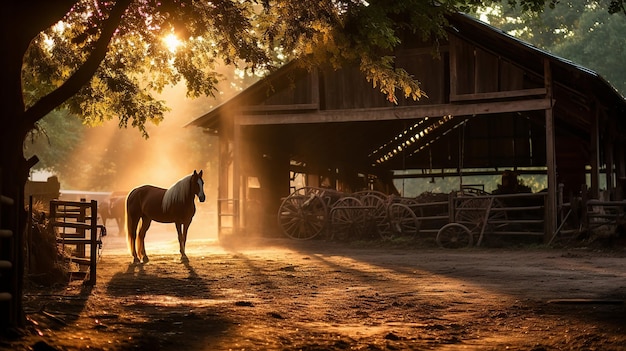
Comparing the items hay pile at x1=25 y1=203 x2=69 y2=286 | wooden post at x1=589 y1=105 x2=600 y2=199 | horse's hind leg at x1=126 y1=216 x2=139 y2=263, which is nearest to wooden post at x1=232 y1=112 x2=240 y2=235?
horse's hind leg at x1=126 y1=216 x2=139 y2=263

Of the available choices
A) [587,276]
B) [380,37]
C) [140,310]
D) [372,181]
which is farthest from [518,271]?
[372,181]

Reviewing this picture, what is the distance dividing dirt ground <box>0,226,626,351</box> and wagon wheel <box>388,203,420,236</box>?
5.65 metres

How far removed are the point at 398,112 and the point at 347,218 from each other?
11.1ft

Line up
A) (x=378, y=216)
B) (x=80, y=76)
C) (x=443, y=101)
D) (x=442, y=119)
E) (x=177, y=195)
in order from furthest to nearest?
1. (x=442, y=119)
2. (x=378, y=216)
3. (x=443, y=101)
4. (x=177, y=195)
5. (x=80, y=76)

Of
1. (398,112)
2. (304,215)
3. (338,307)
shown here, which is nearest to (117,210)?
(304,215)

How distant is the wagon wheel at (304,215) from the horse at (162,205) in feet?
20.8

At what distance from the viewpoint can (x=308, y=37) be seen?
10.8 m

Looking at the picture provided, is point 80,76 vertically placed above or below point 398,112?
below

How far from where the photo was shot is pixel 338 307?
347 inches

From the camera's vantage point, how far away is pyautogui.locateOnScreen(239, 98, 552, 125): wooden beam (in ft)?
64.2

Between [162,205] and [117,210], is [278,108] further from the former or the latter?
[117,210]

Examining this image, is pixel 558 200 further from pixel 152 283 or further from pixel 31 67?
pixel 31 67

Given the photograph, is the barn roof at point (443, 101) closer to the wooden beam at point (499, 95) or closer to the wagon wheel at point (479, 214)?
the wooden beam at point (499, 95)

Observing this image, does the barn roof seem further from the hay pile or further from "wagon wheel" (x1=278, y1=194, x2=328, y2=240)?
the hay pile
